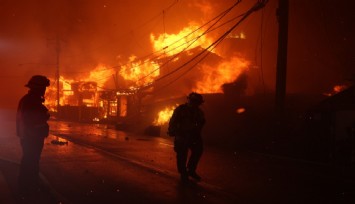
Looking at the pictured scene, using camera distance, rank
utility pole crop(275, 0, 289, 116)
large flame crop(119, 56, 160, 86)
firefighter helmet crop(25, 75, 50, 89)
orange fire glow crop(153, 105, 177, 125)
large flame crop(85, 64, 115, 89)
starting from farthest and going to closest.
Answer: large flame crop(85, 64, 115, 89) → large flame crop(119, 56, 160, 86) → orange fire glow crop(153, 105, 177, 125) → utility pole crop(275, 0, 289, 116) → firefighter helmet crop(25, 75, 50, 89)

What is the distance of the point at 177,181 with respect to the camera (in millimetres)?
8523

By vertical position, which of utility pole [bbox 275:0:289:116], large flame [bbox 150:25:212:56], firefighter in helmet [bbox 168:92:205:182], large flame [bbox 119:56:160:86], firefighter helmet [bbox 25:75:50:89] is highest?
large flame [bbox 150:25:212:56]

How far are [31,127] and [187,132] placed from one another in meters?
3.02

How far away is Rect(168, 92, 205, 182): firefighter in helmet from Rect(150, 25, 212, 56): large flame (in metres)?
35.6

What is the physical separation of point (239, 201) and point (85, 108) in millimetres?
46933

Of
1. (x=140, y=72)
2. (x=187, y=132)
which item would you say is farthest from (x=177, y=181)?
(x=140, y=72)

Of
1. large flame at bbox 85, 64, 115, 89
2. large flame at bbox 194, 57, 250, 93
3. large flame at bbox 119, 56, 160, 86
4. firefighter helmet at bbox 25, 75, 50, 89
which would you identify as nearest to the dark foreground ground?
firefighter helmet at bbox 25, 75, 50, 89

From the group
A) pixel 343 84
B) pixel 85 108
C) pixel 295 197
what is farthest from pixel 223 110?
pixel 85 108

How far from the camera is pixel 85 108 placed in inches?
2055

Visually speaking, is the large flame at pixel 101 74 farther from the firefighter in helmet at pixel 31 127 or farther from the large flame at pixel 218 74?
the firefighter in helmet at pixel 31 127

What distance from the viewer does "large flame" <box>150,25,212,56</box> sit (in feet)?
158

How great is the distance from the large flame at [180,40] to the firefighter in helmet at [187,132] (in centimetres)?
3563

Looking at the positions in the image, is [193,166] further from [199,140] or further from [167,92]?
[167,92]

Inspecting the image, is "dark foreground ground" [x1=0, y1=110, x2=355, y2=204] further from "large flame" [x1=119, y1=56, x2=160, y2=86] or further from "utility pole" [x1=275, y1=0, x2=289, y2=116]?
Answer: "large flame" [x1=119, y1=56, x2=160, y2=86]
